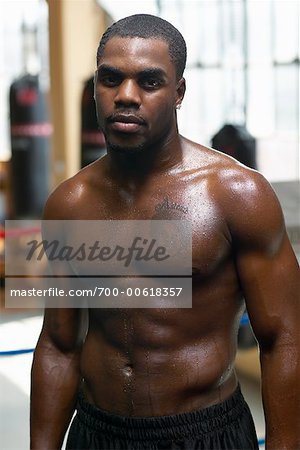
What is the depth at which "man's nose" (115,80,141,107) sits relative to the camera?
1150mm

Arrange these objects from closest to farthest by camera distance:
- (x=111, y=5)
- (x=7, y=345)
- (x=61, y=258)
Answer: (x=61, y=258) < (x=7, y=345) < (x=111, y=5)

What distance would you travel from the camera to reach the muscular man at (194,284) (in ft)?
3.90

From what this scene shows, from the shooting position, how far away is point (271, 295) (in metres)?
1.23

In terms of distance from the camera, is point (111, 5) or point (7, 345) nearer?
point (7, 345)

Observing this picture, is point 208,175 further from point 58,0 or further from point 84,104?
point 58,0

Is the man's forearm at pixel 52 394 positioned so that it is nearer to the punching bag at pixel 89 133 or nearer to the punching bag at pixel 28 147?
the punching bag at pixel 89 133

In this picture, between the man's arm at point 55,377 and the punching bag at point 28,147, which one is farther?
the punching bag at point 28,147

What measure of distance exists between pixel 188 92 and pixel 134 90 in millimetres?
3933

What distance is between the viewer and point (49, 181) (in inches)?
257

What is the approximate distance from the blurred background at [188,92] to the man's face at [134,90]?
3131 mm

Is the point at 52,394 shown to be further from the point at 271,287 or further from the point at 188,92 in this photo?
the point at 188,92

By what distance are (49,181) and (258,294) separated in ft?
17.7

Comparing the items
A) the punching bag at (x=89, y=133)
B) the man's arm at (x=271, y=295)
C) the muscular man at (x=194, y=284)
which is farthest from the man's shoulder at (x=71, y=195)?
the punching bag at (x=89, y=133)

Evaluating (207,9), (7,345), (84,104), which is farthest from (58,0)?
(7,345)
